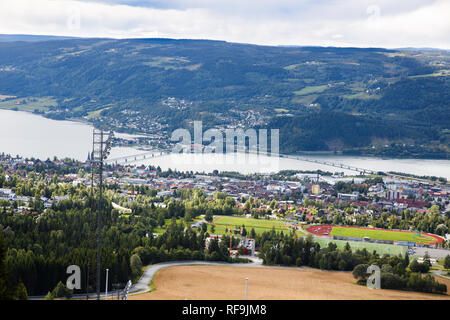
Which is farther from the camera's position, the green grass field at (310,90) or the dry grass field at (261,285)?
the green grass field at (310,90)

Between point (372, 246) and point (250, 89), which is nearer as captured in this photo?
point (372, 246)

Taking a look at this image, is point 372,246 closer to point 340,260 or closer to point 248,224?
point 340,260

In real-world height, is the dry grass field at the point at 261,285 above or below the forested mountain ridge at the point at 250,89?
below

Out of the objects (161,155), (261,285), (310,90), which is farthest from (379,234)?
(310,90)

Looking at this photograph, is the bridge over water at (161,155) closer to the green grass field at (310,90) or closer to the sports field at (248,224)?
the sports field at (248,224)

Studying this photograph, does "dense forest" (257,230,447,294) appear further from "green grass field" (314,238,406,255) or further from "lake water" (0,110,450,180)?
"lake water" (0,110,450,180)

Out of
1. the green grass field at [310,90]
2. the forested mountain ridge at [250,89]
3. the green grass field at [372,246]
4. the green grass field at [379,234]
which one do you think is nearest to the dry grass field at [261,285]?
the green grass field at [372,246]
